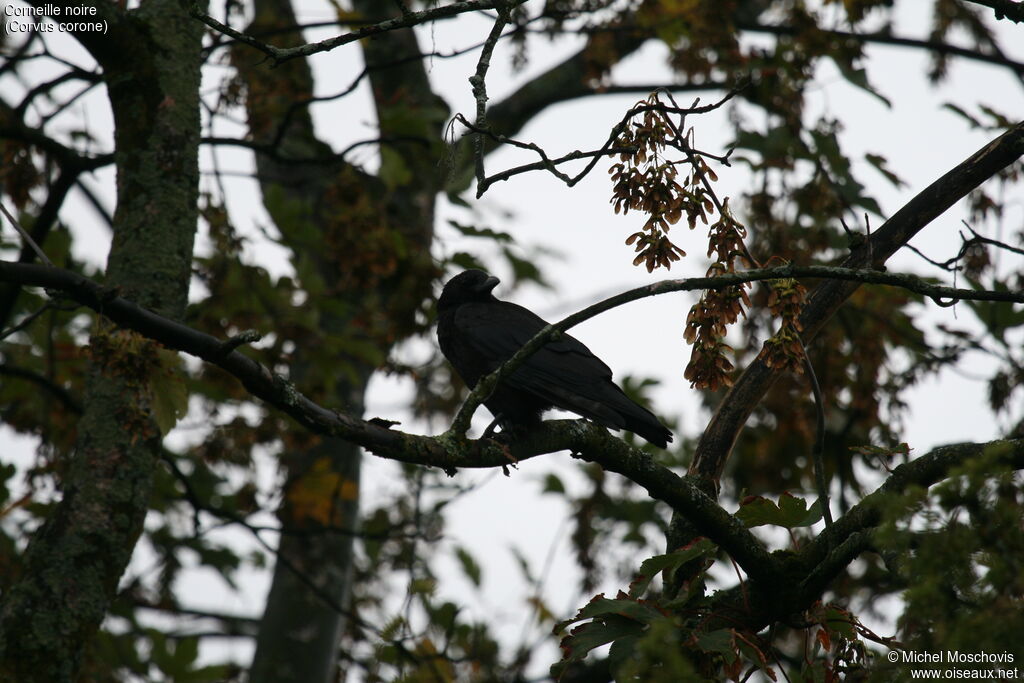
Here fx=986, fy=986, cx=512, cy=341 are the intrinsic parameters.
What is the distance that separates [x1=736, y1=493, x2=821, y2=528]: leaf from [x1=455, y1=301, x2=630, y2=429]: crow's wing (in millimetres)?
846

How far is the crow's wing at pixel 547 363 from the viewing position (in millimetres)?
3967

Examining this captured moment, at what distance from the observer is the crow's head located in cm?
581

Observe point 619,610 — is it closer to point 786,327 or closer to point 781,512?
point 781,512

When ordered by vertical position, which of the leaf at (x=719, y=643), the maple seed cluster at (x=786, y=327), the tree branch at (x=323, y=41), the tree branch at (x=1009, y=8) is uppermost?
the tree branch at (x=1009, y=8)

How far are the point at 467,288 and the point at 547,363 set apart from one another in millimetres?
1664

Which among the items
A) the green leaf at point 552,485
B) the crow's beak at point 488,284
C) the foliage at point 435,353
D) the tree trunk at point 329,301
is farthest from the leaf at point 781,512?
the green leaf at point 552,485

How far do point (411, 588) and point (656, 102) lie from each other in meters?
2.74

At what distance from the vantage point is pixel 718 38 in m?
6.49

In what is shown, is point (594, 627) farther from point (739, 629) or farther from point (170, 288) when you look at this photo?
point (170, 288)

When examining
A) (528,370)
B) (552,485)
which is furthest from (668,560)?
(552,485)

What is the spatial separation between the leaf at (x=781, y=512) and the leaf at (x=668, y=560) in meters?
0.19

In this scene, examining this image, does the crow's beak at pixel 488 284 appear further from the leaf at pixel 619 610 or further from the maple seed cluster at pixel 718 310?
the leaf at pixel 619 610

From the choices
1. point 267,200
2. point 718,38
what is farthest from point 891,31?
point 267,200

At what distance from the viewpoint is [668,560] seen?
109 inches
